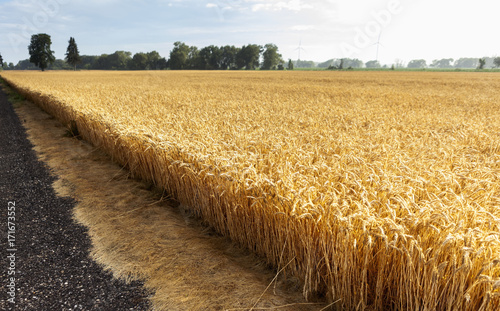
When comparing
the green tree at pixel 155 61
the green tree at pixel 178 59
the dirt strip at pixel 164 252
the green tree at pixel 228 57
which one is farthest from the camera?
the green tree at pixel 228 57

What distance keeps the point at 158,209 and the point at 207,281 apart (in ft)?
6.43

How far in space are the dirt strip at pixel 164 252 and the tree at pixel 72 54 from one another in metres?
117

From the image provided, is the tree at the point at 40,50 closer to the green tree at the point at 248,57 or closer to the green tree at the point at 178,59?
the green tree at the point at 178,59

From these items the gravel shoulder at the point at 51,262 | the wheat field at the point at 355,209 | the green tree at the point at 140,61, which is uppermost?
the green tree at the point at 140,61

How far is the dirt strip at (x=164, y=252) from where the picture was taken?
284 cm

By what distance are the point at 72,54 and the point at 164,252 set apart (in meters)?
122

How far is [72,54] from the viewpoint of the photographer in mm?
101188

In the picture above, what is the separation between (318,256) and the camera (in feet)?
8.82

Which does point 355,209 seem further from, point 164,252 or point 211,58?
point 211,58

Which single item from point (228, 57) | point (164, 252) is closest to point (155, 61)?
point (228, 57)

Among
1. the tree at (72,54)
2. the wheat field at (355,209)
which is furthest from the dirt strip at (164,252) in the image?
the tree at (72,54)

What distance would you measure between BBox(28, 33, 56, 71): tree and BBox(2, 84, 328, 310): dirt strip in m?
113

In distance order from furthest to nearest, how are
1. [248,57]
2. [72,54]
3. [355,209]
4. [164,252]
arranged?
1. [248,57]
2. [72,54]
3. [164,252]
4. [355,209]

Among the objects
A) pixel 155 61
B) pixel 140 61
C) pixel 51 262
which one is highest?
pixel 155 61
